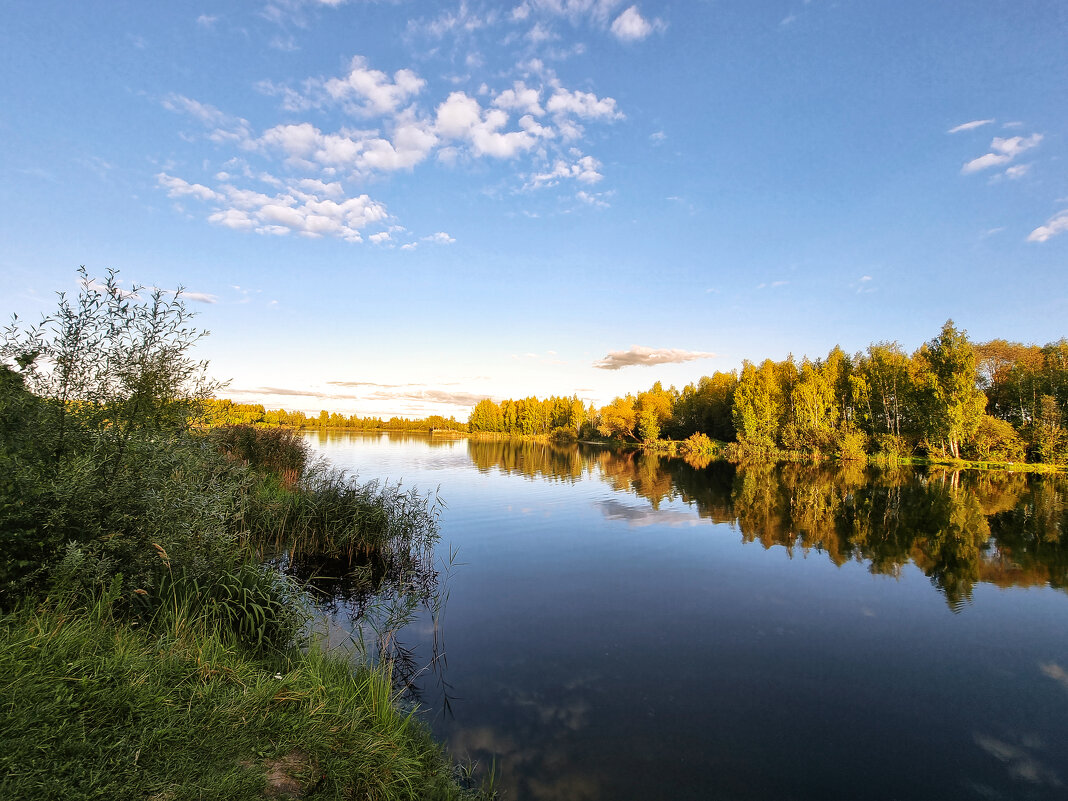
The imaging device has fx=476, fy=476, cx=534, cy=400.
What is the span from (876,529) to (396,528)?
1855 centimetres

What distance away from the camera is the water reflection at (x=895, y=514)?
47.9 feet

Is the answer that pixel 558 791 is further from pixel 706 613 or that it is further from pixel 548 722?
pixel 706 613

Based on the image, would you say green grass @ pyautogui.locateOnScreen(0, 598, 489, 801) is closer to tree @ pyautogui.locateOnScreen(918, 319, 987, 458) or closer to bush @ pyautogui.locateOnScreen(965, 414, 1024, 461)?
tree @ pyautogui.locateOnScreen(918, 319, 987, 458)

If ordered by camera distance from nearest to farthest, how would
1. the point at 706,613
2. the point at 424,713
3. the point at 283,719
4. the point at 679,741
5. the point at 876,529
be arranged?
1. the point at 283,719
2. the point at 679,741
3. the point at 424,713
4. the point at 706,613
5. the point at 876,529

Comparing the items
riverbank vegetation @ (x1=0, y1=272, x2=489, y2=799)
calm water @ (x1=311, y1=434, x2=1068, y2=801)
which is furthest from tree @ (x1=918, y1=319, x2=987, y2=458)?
riverbank vegetation @ (x1=0, y1=272, x2=489, y2=799)

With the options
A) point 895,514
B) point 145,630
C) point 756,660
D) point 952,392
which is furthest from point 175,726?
point 952,392

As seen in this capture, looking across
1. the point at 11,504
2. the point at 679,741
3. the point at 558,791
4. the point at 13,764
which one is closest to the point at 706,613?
the point at 679,741

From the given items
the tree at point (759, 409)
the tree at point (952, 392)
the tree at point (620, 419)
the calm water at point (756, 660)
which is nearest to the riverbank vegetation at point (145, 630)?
the calm water at point (756, 660)

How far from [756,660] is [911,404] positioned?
2309 inches

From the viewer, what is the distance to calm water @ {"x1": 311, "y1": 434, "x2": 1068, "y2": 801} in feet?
19.5

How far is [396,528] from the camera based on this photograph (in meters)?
13.9

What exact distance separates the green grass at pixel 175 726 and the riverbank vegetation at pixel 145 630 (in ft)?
0.05

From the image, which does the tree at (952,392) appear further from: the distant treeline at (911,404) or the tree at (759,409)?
the tree at (759,409)

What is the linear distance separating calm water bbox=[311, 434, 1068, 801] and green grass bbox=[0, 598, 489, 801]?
1792 mm
